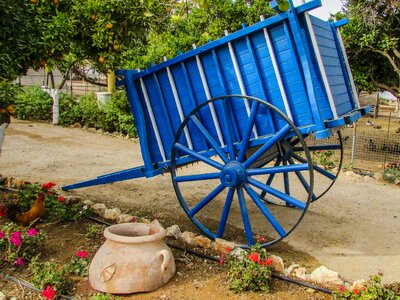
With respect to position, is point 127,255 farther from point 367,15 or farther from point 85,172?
point 367,15

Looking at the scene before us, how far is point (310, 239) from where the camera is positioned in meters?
A: 4.66

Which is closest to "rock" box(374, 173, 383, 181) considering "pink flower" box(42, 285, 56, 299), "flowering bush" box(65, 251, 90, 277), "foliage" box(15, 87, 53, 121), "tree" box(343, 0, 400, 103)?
"tree" box(343, 0, 400, 103)

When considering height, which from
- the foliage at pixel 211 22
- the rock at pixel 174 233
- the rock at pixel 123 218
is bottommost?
the rock at pixel 174 233

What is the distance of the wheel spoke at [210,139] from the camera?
405 centimetres

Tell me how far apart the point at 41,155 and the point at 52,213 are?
4.73m

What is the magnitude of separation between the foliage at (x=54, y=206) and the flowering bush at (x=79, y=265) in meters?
1.13

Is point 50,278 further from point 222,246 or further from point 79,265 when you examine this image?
point 222,246

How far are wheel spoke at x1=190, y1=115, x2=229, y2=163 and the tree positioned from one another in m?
5.59

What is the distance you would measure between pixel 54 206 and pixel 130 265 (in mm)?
2138

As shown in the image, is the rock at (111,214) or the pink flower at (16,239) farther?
the rock at (111,214)

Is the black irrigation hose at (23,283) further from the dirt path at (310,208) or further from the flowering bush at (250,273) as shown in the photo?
the dirt path at (310,208)

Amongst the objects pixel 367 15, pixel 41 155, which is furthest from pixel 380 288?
pixel 41 155

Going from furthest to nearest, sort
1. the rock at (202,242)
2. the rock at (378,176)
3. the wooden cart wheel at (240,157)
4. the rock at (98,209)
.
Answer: the rock at (378,176) → the rock at (98,209) → the rock at (202,242) → the wooden cart wheel at (240,157)

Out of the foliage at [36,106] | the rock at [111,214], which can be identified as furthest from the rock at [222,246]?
the foliage at [36,106]
